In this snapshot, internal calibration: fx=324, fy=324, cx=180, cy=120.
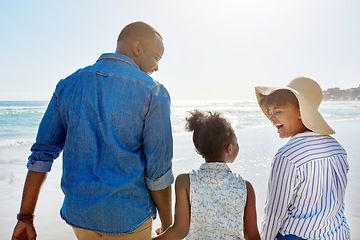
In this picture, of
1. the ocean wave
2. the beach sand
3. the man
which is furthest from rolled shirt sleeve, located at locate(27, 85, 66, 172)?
the ocean wave

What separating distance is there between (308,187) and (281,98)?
58cm

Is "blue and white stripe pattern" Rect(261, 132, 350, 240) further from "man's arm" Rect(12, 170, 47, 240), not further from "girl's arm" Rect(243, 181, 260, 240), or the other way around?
"man's arm" Rect(12, 170, 47, 240)

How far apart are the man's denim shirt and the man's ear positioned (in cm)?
15

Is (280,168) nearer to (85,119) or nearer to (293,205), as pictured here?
(293,205)

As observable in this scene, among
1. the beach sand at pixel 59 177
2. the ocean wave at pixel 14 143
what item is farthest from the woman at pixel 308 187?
the ocean wave at pixel 14 143

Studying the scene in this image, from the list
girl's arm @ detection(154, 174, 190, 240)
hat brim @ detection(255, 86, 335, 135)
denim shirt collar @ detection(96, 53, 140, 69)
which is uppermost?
denim shirt collar @ detection(96, 53, 140, 69)

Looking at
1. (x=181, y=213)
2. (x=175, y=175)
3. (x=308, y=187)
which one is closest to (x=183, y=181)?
(x=181, y=213)

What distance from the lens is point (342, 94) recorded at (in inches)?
1636

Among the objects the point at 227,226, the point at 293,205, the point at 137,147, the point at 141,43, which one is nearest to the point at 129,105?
the point at 137,147

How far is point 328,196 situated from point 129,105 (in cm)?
110

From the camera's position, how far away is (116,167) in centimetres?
146

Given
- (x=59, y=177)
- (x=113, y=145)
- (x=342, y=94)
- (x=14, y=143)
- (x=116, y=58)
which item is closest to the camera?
(x=113, y=145)

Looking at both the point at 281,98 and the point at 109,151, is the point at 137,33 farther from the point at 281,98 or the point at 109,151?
the point at 281,98

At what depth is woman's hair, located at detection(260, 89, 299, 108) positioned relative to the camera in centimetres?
193
